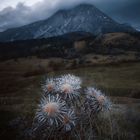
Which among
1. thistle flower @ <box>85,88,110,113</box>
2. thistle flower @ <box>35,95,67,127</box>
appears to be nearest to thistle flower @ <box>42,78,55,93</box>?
thistle flower @ <box>35,95,67,127</box>

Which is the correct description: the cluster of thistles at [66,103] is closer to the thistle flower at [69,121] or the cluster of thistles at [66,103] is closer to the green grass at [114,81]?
the thistle flower at [69,121]

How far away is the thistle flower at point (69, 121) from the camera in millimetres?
3748

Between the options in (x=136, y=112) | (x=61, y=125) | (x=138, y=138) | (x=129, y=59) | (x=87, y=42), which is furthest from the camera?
(x=87, y=42)

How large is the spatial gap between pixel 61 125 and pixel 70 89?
0.42m

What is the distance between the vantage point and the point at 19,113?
15023 millimetres

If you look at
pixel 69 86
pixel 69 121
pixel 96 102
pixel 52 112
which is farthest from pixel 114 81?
pixel 52 112

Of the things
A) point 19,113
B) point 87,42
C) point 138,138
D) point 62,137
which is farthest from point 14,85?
point 87,42

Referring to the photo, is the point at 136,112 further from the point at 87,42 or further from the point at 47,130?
the point at 87,42

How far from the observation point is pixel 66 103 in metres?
3.83

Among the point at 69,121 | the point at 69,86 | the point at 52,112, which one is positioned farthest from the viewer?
the point at 69,86

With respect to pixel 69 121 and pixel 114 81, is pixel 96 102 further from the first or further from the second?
pixel 114 81

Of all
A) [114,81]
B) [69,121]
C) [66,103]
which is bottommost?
[69,121]

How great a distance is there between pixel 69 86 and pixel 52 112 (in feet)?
1.42

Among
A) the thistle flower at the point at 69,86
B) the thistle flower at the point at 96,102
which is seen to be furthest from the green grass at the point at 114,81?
the thistle flower at the point at 69,86
